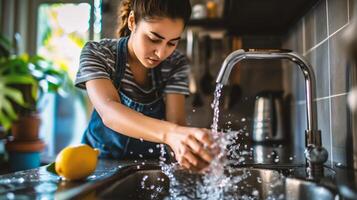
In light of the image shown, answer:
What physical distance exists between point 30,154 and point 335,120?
1138 millimetres

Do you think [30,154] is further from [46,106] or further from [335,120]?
[335,120]

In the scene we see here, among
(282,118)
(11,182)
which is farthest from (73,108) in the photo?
(11,182)

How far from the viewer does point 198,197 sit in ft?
2.32

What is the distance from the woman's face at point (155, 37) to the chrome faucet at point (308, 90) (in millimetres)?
132

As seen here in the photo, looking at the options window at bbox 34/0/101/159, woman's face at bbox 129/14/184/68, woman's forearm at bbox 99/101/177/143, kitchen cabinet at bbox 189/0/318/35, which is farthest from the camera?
window at bbox 34/0/101/159

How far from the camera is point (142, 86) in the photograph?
0.96 metres

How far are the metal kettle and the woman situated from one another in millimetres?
460

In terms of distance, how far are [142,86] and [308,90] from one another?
0.41m

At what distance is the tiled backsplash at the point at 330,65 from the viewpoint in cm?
79

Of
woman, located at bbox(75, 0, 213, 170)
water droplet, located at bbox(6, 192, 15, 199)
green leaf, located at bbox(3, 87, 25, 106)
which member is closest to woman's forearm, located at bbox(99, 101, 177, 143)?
woman, located at bbox(75, 0, 213, 170)

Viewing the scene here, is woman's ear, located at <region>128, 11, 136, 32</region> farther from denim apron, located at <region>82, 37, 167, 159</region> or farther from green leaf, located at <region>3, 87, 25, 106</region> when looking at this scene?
green leaf, located at <region>3, 87, 25, 106</region>

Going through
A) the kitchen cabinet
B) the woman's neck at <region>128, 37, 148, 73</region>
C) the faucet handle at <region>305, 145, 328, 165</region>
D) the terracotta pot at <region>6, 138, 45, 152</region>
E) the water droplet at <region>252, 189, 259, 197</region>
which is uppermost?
the kitchen cabinet

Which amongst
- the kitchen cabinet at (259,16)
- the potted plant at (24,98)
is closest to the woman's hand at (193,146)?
the kitchen cabinet at (259,16)

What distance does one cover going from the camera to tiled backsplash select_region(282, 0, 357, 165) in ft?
2.61
